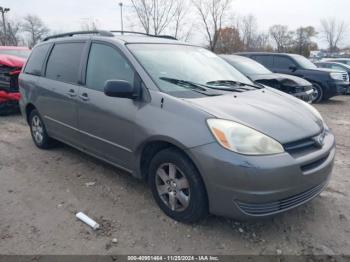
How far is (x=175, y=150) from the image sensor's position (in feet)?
9.75

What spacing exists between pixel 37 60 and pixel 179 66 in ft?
9.10

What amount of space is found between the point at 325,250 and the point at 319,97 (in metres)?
9.14

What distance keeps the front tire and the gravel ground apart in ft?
0.45

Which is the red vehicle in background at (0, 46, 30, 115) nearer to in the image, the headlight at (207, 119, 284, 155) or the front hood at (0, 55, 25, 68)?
the front hood at (0, 55, 25, 68)

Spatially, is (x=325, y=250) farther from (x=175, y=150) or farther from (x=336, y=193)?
(x=175, y=150)

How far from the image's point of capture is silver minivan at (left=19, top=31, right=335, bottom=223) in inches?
103

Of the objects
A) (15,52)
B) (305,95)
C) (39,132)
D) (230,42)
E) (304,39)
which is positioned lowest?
(39,132)

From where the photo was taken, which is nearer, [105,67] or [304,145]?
[304,145]

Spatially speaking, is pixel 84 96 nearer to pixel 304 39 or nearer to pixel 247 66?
pixel 247 66

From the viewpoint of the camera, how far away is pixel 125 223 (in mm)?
3133

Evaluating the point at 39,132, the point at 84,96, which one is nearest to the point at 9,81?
the point at 39,132

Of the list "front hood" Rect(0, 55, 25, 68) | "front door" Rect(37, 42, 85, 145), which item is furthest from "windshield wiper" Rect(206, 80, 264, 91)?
"front hood" Rect(0, 55, 25, 68)

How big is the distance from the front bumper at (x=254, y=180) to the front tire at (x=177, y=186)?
11 centimetres

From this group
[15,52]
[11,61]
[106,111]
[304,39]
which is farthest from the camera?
[304,39]
